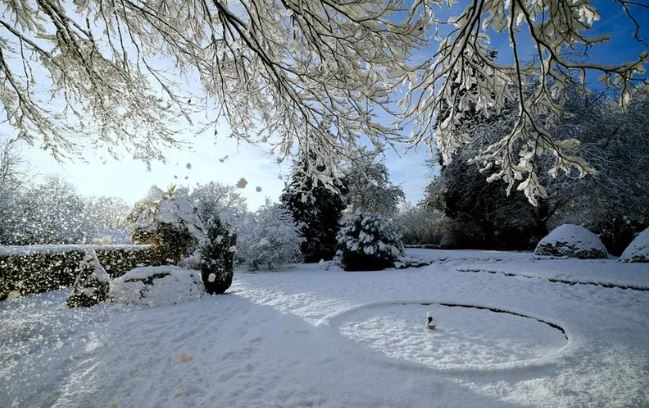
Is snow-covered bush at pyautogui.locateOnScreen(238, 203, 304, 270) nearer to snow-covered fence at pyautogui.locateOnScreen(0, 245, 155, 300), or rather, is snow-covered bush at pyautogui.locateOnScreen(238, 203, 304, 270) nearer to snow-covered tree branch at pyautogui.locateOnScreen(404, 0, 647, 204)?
snow-covered fence at pyautogui.locateOnScreen(0, 245, 155, 300)

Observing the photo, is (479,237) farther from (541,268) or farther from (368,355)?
(368,355)

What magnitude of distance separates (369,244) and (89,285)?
25.5ft

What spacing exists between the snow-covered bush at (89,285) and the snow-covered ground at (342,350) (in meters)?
0.29

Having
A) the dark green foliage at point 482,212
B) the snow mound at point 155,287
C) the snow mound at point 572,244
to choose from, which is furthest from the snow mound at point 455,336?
the dark green foliage at point 482,212

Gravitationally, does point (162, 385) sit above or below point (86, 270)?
below

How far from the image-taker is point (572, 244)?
10.5 m

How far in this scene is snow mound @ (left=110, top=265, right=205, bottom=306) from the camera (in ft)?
20.7

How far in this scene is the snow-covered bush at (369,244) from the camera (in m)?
10.8

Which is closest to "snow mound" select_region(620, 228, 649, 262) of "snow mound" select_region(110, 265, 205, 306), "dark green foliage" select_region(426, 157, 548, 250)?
"dark green foliage" select_region(426, 157, 548, 250)

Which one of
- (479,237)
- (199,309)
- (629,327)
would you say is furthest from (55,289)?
(479,237)

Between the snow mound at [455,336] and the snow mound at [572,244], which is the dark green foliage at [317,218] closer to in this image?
the snow mound at [572,244]

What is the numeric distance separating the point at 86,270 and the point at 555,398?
7894 millimetres

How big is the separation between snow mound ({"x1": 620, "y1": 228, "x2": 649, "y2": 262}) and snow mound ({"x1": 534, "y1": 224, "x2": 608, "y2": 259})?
1.46m

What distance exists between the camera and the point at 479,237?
57.7 ft
